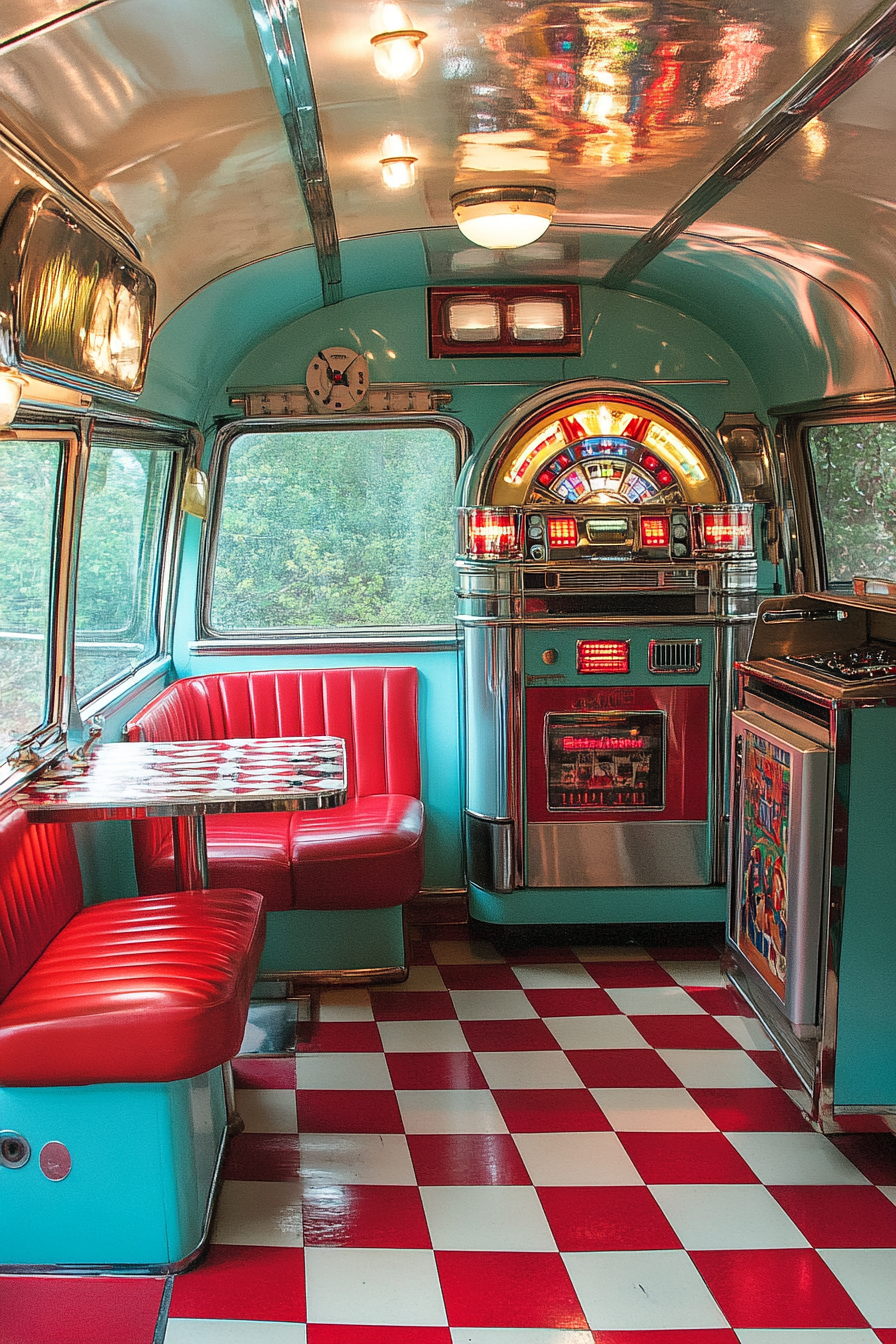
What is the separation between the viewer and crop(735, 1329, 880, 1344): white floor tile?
8.42ft

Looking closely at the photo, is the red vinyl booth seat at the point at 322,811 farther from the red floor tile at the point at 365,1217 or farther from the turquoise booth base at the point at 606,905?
the red floor tile at the point at 365,1217

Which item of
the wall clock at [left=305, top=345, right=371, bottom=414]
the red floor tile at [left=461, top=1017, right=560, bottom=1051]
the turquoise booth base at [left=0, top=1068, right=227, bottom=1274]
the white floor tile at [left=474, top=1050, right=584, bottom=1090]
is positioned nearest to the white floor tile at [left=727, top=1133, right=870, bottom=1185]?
the white floor tile at [left=474, top=1050, right=584, bottom=1090]

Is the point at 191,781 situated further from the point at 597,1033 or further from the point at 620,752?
the point at 620,752

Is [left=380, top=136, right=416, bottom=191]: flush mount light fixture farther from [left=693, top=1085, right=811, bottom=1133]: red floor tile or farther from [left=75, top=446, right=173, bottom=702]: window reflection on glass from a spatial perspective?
[left=693, top=1085, right=811, bottom=1133]: red floor tile

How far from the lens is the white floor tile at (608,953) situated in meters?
4.93

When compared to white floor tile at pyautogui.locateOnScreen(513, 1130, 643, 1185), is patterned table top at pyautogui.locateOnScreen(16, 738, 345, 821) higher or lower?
higher

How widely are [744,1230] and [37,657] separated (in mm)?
2669

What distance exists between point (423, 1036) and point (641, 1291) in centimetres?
153

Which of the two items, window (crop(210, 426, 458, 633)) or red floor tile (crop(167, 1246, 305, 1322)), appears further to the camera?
window (crop(210, 426, 458, 633))

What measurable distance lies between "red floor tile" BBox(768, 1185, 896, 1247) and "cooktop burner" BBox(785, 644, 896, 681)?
4.45 feet

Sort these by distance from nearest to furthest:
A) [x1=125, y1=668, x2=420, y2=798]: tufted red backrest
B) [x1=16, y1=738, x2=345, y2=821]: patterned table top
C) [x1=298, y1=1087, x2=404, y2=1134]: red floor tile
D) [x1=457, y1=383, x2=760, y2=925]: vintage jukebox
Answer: [x1=16, y1=738, x2=345, y2=821]: patterned table top, [x1=298, y1=1087, x2=404, y2=1134]: red floor tile, [x1=457, y1=383, x2=760, y2=925]: vintage jukebox, [x1=125, y1=668, x2=420, y2=798]: tufted red backrest

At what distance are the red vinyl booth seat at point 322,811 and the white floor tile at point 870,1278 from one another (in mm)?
2095

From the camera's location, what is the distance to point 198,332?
15.0 ft

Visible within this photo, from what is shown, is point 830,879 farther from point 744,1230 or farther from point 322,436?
point 322,436
